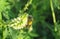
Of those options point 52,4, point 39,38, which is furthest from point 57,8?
point 39,38

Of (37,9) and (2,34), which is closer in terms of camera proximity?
(2,34)

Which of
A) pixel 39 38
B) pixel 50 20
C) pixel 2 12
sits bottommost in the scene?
pixel 39 38

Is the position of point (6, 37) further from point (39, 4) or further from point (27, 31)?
point (39, 4)

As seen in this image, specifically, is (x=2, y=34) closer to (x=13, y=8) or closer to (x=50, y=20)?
(x=13, y=8)

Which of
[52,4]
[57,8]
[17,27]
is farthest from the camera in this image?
[57,8]

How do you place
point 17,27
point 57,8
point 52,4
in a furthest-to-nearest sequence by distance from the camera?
point 57,8
point 52,4
point 17,27

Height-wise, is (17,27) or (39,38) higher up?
(17,27)

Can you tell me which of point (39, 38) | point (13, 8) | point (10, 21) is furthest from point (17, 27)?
point (39, 38)

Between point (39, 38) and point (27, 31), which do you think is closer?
point (27, 31)

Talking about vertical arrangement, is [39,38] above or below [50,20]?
below
